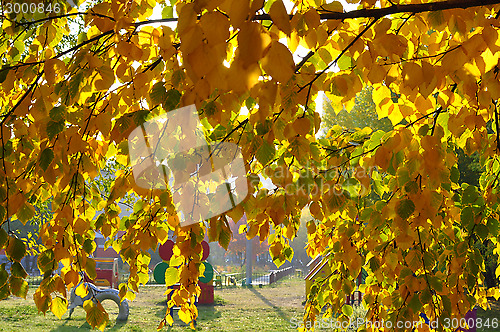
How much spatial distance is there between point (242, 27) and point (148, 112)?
29.9 inches

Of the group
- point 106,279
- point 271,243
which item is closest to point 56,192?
point 271,243

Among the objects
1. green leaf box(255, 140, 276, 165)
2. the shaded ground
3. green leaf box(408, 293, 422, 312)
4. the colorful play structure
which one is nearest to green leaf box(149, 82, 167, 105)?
green leaf box(255, 140, 276, 165)

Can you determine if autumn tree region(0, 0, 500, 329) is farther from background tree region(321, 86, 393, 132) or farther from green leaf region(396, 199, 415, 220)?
background tree region(321, 86, 393, 132)

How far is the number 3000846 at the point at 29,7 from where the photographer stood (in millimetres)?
1221

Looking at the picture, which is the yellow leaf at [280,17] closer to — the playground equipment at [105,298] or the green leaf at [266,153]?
the green leaf at [266,153]

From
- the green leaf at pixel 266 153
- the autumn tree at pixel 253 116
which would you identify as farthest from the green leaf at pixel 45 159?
the green leaf at pixel 266 153

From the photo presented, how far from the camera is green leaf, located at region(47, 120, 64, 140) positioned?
1.25 m

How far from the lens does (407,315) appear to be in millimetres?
1659

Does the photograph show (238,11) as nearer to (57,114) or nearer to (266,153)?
(266,153)

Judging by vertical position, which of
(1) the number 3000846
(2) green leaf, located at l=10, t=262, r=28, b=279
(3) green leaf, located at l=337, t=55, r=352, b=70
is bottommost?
(2) green leaf, located at l=10, t=262, r=28, b=279

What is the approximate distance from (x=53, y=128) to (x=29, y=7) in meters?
0.37

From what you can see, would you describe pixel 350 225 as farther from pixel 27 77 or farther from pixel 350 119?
pixel 350 119

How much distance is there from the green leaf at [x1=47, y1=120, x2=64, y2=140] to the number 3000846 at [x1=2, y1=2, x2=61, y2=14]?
1.10 feet

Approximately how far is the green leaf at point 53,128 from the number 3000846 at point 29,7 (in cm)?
34
